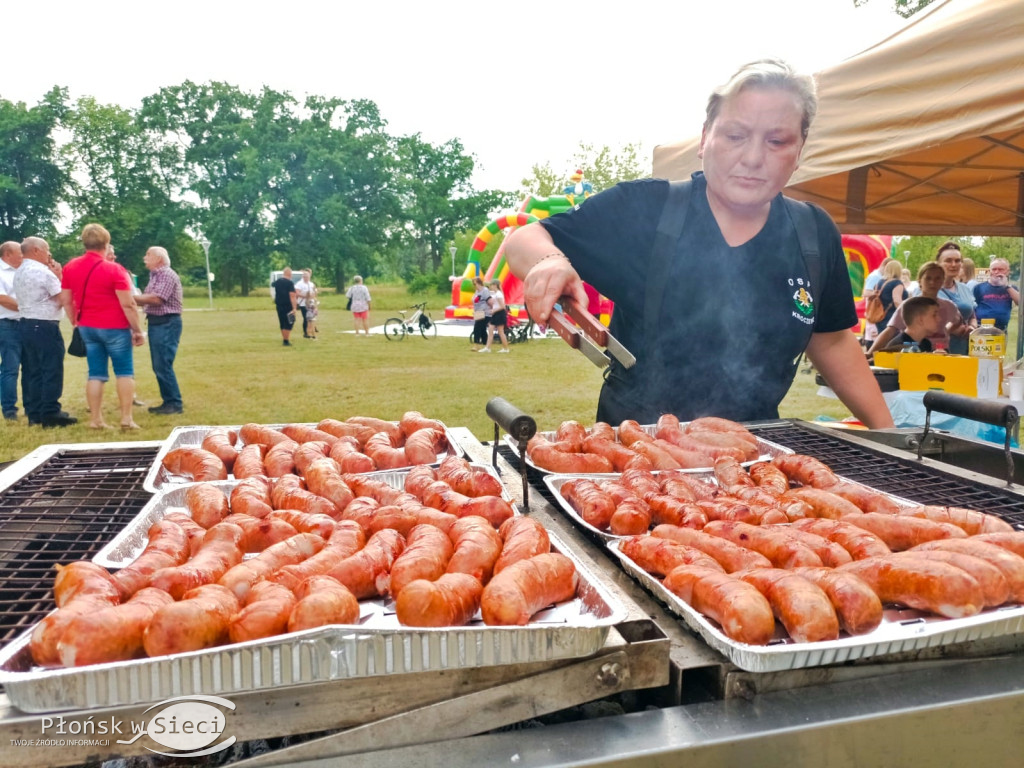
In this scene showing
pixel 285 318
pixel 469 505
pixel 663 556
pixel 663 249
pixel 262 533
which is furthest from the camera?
pixel 285 318

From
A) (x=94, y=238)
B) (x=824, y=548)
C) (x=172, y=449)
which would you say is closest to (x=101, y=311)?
(x=94, y=238)

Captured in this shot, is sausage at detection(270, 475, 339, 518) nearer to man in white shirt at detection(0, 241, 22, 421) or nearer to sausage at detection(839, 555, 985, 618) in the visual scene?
sausage at detection(839, 555, 985, 618)

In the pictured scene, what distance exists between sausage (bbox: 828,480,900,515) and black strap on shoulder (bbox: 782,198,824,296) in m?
1.26

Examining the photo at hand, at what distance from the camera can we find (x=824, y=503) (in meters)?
2.13

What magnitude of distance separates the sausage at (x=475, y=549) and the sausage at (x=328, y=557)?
0.25 meters

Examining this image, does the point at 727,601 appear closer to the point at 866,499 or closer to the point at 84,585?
the point at 866,499

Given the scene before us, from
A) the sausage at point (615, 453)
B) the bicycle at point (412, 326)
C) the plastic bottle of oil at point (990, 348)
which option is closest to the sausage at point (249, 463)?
the sausage at point (615, 453)

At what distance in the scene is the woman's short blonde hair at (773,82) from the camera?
106 inches

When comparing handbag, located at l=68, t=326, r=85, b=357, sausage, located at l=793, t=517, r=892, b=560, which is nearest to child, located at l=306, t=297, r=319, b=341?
handbag, located at l=68, t=326, r=85, b=357

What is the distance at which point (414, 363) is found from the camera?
1784 cm

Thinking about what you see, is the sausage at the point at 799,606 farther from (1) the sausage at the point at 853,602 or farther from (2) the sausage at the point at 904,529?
(2) the sausage at the point at 904,529

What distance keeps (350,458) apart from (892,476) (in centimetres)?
203

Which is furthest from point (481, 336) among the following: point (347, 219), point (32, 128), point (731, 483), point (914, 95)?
point (32, 128)

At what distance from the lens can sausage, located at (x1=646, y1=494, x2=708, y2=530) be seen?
1987mm
